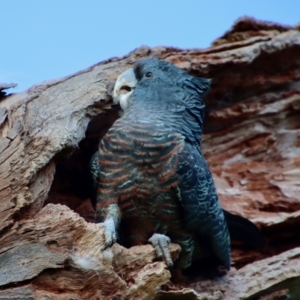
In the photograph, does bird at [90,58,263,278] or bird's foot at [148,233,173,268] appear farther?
bird at [90,58,263,278]

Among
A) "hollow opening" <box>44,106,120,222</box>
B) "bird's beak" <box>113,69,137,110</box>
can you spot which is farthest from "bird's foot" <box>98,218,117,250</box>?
"bird's beak" <box>113,69,137,110</box>

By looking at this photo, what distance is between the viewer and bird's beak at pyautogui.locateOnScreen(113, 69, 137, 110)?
238 cm

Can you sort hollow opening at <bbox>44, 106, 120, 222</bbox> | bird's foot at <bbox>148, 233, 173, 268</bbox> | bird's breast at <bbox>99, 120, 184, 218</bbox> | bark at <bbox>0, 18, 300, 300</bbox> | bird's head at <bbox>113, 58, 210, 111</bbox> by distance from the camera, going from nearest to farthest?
1. bark at <bbox>0, 18, 300, 300</bbox>
2. bird's foot at <bbox>148, 233, 173, 268</bbox>
3. bird's breast at <bbox>99, 120, 184, 218</bbox>
4. bird's head at <bbox>113, 58, 210, 111</bbox>
5. hollow opening at <bbox>44, 106, 120, 222</bbox>

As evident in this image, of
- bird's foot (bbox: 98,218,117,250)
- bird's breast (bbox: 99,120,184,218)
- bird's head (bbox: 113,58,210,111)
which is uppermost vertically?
bird's head (bbox: 113,58,210,111)

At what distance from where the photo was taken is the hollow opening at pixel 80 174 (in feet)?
8.14

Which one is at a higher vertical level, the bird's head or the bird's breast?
the bird's head

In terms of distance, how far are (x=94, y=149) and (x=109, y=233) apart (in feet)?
2.56

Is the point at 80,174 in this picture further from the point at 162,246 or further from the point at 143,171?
the point at 162,246

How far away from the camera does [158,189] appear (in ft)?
6.79

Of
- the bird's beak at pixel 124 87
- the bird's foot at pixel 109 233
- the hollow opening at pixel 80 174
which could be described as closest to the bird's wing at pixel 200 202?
the bird's foot at pixel 109 233

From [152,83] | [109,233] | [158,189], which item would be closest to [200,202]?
[158,189]

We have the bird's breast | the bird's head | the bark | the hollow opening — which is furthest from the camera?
the hollow opening

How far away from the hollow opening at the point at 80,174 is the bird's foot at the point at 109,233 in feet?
1.37

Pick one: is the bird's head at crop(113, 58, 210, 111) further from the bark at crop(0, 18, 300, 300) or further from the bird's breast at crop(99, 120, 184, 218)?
the bird's breast at crop(99, 120, 184, 218)
